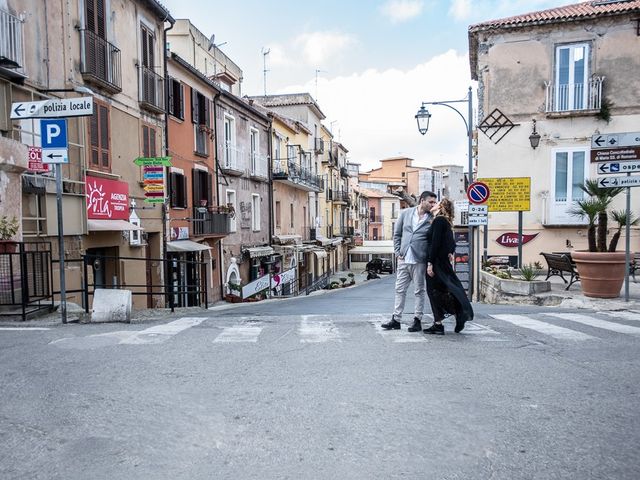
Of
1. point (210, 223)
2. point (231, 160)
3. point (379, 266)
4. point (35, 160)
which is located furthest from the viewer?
point (379, 266)

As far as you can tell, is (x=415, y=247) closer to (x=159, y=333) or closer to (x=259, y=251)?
(x=159, y=333)

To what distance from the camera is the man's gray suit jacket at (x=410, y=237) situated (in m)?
6.34

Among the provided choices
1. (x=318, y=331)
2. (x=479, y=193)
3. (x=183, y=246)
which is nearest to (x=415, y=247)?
(x=318, y=331)

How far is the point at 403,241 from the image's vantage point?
21.3ft

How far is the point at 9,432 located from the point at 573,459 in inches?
134

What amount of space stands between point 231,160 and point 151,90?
7813 millimetres

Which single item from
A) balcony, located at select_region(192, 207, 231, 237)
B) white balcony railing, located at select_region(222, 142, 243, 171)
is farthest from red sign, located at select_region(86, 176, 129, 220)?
white balcony railing, located at select_region(222, 142, 243, 171)

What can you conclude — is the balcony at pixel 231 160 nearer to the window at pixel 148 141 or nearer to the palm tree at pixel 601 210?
the window at pixel 148 141

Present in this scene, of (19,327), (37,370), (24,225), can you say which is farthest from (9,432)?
(24,225)

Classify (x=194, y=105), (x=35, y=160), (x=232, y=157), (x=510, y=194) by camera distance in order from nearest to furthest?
(x=35, y=160) < (x=510, y=194) < (x=194, y=105) < (x=232, y=157)

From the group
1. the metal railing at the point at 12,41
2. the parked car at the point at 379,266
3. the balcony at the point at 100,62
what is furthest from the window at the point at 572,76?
the parked car at the point at 379,266

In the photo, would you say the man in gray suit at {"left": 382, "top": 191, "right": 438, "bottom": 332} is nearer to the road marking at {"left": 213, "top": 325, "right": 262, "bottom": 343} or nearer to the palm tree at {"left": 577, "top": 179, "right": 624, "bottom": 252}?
the road marking at {"left": 213, "top": 325, "right": 262, "bottom": 343}

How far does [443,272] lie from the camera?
20.4ft

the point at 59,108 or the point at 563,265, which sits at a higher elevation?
the point at 59,108
